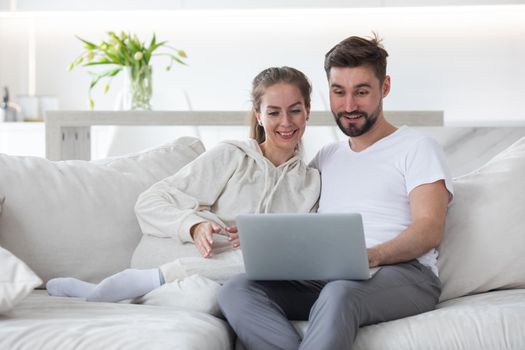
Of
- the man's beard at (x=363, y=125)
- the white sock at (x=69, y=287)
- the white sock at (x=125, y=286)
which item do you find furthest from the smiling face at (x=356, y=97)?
the white sock at (x=69, y=287)

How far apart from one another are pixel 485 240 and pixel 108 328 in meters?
1.02

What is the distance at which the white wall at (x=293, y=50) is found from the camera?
17.8 ft

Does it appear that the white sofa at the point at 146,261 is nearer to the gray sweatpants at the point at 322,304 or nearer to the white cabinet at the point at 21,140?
the gray sweatpants at the point at 322,304

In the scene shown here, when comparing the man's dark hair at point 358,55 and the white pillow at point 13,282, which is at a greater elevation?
the man's dark hair at point 358,55

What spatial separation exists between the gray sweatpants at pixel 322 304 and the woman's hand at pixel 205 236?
18 centimetres

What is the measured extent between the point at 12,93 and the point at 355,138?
12.7 feet

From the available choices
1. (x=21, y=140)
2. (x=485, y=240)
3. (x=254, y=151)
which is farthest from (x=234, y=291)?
(x=21, y=140)

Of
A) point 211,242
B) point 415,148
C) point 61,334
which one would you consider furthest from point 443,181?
point 61,334

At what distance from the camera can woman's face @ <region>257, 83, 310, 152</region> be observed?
7.86 ft

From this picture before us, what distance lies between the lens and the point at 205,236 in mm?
2176

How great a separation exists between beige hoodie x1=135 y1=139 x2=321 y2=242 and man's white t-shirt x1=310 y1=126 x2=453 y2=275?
78 mm

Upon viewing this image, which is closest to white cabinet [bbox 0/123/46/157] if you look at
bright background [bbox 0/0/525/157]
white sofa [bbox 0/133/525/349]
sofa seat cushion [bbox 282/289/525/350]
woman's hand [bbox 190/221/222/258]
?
bright background [bbox 0/0/525/157]

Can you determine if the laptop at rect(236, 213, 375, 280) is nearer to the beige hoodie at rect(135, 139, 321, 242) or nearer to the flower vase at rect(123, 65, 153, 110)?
the beige hoodie at rect(135, 139, 321, 242)

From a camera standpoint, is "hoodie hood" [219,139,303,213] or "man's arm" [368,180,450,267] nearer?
"man's arm" [368,180,450,267]
